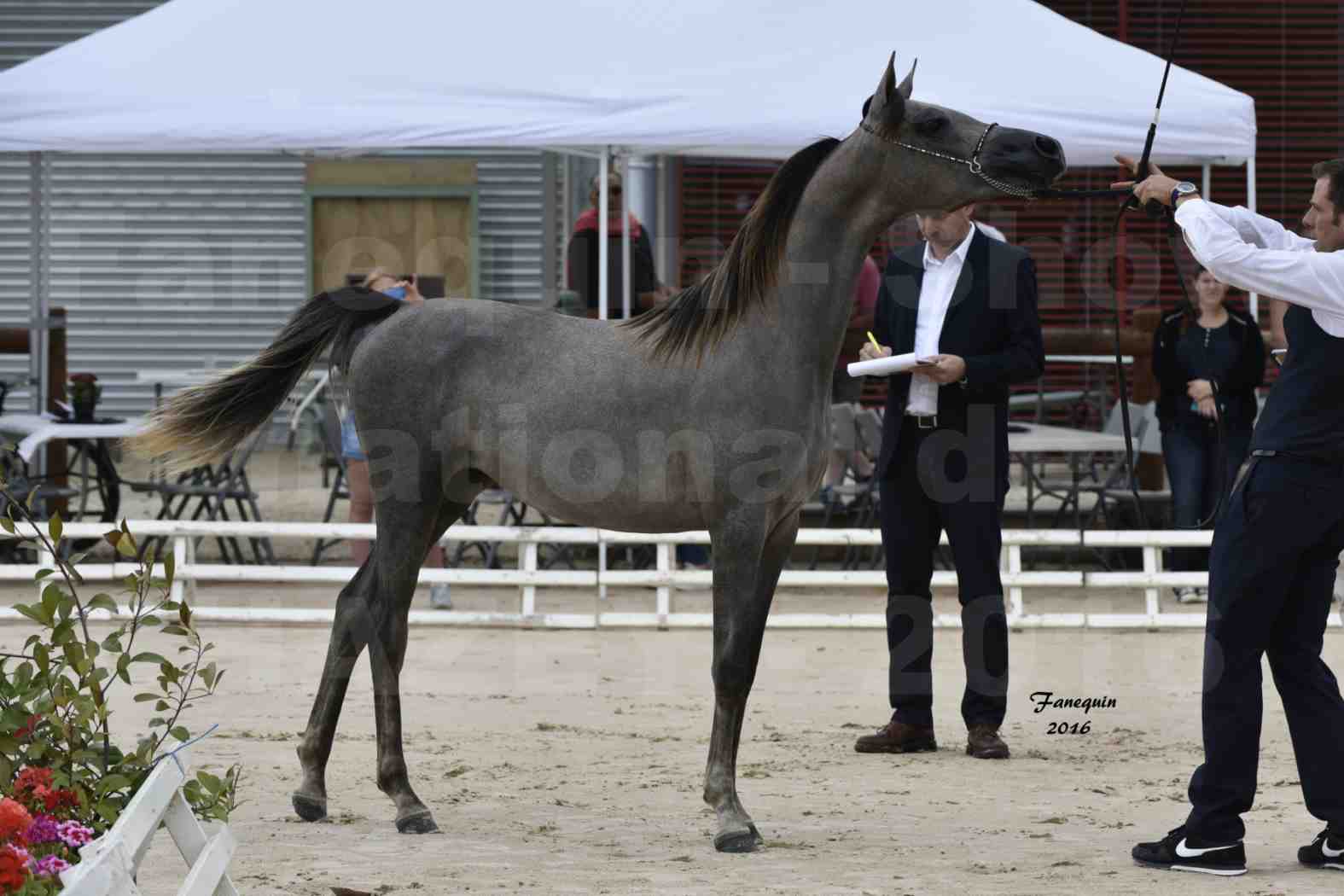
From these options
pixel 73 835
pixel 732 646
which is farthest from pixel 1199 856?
pixel 73 835

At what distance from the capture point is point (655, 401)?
5031 mm

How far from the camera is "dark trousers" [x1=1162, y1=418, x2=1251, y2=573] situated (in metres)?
9.28

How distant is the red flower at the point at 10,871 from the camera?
117 inches

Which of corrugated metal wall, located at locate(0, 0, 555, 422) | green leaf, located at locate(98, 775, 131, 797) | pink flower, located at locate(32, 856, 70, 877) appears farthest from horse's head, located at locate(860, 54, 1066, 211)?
corrugated metal wall, located at locate(0, 0, 555, 422)

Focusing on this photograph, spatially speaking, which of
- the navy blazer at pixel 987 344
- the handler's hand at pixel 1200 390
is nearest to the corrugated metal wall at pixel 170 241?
the handler's hand at pixel 1200 390

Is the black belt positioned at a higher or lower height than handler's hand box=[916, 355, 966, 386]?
lower

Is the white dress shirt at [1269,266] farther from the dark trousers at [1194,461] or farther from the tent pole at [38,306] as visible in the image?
the tent pole at [38,306]

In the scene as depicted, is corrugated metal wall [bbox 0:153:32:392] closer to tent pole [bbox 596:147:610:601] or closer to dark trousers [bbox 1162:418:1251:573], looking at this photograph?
tent pole [bbox 596:147:610:601]

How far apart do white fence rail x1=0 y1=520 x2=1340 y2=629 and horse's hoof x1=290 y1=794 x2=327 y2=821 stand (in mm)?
3508

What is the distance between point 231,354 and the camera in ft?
54.7

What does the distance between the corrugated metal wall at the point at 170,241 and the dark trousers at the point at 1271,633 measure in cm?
1241

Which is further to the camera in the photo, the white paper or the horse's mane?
the white paper

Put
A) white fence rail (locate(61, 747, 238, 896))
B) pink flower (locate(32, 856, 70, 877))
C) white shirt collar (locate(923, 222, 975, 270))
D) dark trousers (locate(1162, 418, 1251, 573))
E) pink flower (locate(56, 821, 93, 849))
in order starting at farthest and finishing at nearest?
dark trousers (locate(1162, 418, 1251, 573)), white shirt collar (locate(923, 222, 975, 270)), pink flower (locate(56, 821, 93, 849)), pink flower (locate(32, 856, 70, 877)), white fence rail (locate(61, 747, 238, 896))

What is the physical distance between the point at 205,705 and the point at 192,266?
10662 mm
